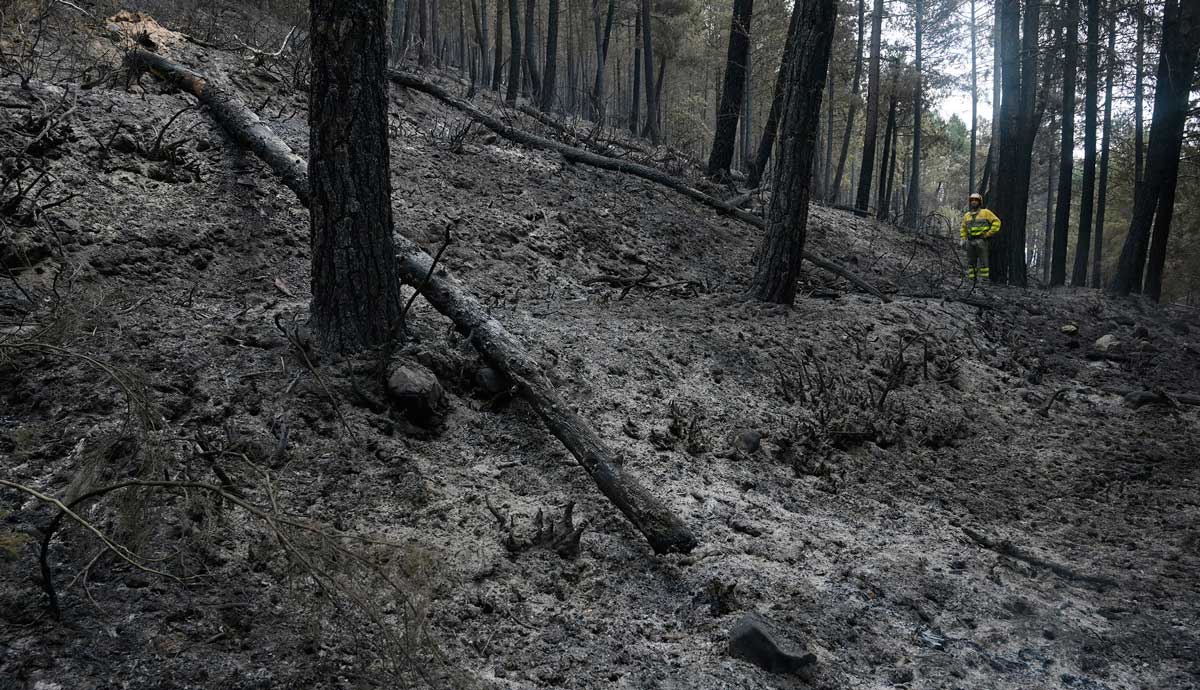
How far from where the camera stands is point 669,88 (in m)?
41.5

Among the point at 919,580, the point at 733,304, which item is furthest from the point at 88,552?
the point at 733,304

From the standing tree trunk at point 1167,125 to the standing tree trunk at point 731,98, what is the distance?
7.87 metres

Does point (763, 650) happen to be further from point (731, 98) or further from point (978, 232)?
point (978, 232)

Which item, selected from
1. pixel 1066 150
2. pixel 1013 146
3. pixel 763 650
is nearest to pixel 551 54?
pixel 1013 146

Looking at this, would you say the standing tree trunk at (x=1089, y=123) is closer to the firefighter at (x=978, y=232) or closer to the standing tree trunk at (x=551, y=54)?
the firefighter at (x=978, y=232)

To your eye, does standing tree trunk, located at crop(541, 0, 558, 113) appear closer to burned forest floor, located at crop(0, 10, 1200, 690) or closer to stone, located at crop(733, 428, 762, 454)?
burned forest floor, located at crop(0, 10, 1200, 690)

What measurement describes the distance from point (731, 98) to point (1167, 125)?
8291mm

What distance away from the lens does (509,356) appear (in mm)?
4402

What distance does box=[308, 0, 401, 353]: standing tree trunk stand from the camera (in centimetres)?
393

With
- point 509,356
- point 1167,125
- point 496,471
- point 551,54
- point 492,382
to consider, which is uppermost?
point 551,54

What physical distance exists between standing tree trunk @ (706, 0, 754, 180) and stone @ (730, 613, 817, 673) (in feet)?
32.4

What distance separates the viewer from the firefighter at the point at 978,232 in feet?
38.9

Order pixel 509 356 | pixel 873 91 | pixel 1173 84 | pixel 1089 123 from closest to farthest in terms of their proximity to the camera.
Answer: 1. pixel 509 356
2. pixel 1173 84
3. pixel 1089 123
4. pixel 873 91

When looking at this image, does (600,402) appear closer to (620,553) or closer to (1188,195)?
(620,553)
